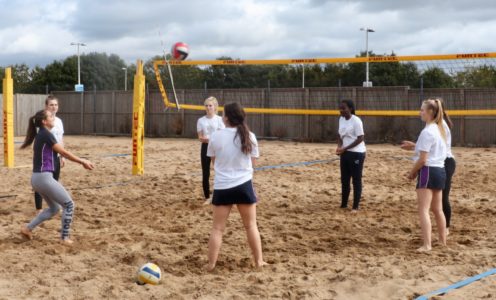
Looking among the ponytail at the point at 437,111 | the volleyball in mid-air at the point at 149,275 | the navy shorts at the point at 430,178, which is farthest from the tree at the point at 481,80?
the volleyball in mid-air at the point at 149,275

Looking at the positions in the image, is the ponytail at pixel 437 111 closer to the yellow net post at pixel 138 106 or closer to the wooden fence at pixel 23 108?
the yellow net post at pixel 138 106

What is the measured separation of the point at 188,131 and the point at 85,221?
16238 mm

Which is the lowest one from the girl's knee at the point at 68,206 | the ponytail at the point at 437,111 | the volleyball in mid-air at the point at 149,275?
the volleyball in mid-air at the point at 149,275

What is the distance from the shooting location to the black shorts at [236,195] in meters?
4.81

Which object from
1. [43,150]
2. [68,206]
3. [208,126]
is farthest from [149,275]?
[208,126]

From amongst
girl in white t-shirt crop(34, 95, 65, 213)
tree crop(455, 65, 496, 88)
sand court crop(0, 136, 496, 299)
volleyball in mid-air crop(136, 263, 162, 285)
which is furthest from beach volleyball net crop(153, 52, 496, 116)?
volleyball in mid-air crop(136, 263, 162, 285)

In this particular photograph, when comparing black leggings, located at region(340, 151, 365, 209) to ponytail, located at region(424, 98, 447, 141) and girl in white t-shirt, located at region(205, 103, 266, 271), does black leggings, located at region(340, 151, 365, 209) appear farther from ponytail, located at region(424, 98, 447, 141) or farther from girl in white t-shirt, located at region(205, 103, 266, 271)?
girl in white t-shirt, located at region(205, 103, 266, 271)

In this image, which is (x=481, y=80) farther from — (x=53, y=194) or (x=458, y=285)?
(x=53, y=194)

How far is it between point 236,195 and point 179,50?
7637mm

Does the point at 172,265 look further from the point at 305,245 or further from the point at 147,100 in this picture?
the point at 147,100

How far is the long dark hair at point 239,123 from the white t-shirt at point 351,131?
3018mm

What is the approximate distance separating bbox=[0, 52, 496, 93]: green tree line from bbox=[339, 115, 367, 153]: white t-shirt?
1547 cm

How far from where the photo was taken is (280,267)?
5043mm

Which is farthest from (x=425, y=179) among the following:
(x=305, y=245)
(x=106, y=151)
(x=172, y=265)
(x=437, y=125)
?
(x=106, y=151)
